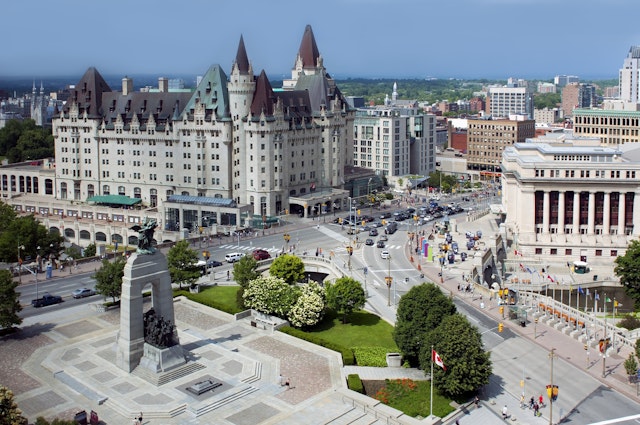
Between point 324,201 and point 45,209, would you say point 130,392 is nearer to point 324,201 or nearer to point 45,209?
point 324,201

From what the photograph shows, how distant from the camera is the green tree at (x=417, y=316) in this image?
76.4 meters

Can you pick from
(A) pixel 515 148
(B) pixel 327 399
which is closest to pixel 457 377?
(B) pixel 327 399

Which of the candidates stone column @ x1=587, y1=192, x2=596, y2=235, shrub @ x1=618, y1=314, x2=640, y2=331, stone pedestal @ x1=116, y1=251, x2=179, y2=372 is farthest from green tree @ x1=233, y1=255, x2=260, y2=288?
stone column @ x1=587, y1=192, x2=596, y2=235

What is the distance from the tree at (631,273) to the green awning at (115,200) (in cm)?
10006

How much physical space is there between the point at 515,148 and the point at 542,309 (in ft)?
184

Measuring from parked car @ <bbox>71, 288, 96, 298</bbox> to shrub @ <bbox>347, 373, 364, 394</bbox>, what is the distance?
42.6 metres

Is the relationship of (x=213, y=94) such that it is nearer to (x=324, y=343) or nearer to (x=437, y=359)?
(x=324, y=343)

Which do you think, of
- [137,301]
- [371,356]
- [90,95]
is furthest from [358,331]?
[90,95]

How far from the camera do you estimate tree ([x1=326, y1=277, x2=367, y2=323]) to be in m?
89.2

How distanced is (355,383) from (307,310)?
16.3 m

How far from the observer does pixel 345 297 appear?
3511 inches

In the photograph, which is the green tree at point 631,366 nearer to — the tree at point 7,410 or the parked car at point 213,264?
the tree at point 7,410

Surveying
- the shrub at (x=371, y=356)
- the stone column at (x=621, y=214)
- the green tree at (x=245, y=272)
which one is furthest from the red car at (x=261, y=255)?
the stone column at (x=621, y=214)

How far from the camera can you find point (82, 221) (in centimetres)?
16175
